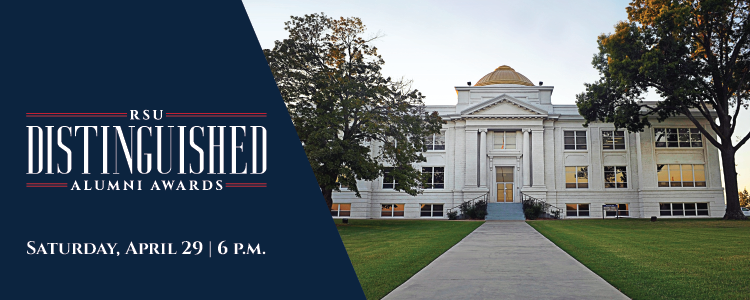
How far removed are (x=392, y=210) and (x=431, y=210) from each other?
3.22 metres

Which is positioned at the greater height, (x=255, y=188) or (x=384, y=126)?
(x=384, y=126)

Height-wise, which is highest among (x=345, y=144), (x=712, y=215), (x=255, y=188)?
(x=345, y=144)

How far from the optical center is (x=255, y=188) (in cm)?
793

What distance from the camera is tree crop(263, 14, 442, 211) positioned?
21.6m

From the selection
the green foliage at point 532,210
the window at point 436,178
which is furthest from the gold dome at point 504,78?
the green foliage at point 532,210

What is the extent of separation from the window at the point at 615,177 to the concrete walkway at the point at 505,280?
34.0 m

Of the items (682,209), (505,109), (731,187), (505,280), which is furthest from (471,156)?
(505,280)

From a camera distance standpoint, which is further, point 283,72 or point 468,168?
point 468,168

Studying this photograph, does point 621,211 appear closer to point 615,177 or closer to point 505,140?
point 615,177

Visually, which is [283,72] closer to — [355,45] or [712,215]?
[355,45]

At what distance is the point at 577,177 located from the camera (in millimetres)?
40094

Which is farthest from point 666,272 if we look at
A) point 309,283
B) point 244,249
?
point 244,249

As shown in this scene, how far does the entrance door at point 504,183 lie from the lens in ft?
132

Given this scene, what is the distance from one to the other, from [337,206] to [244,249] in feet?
113
